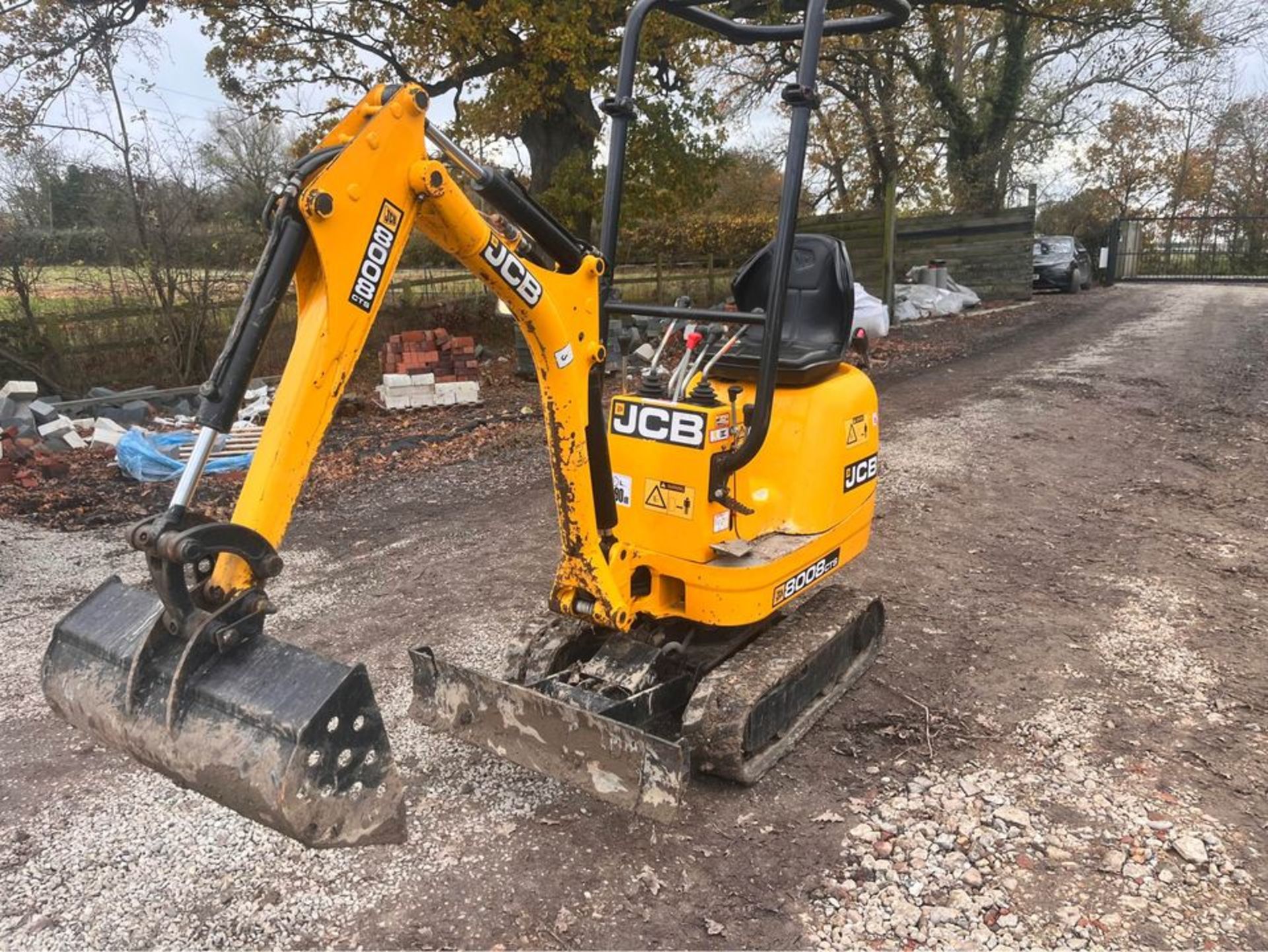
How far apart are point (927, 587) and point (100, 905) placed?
13.5ft

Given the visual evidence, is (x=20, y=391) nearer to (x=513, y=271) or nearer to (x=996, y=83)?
(x=513, y=271)

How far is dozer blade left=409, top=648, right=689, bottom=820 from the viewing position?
2.86m

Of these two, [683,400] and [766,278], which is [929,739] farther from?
[766,278]

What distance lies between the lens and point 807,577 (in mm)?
3764

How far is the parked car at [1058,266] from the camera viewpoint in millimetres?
21625

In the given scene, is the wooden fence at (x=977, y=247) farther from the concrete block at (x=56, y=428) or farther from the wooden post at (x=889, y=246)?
the concrete block at (x=56, y=428)

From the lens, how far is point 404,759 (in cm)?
366

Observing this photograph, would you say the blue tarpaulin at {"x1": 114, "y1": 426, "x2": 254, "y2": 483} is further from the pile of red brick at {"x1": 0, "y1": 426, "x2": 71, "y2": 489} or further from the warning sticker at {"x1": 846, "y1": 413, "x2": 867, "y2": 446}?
the warning sticker at {"x1": 846, "y1": 413, "x2": 867, "y2": 446}

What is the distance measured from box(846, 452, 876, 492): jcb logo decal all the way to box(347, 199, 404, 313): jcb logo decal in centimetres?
213

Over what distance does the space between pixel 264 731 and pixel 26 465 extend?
764 centimetres

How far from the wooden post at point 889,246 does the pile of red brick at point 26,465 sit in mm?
12718

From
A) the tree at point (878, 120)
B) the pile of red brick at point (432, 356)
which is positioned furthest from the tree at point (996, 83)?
the pile of red brick at point (432, 356)

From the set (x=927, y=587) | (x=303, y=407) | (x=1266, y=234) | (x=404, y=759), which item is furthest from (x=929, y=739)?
(x=1266, y=234)

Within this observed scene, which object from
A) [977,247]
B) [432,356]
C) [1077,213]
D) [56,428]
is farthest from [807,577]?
[1077,213]
